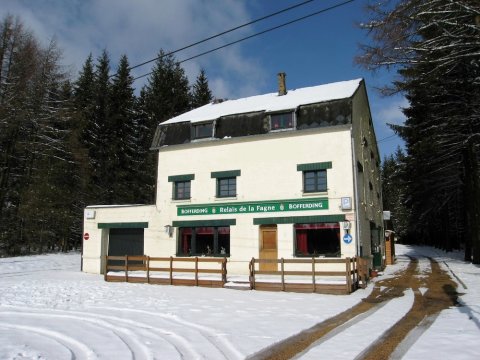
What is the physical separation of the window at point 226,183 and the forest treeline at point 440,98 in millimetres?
8937

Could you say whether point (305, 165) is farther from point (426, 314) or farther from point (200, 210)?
point (426, 314)

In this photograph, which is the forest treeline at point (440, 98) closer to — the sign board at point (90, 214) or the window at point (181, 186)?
the window at point (181, 186)

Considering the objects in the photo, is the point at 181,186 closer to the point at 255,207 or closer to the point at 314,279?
the point at 255,207

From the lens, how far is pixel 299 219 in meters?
18.9

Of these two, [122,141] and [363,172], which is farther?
[122,141]

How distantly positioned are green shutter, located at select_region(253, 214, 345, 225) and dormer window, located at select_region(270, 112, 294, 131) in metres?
4.33

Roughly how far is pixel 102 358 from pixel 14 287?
1120cm

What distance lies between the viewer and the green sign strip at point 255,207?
61.6 ft

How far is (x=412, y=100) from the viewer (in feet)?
102

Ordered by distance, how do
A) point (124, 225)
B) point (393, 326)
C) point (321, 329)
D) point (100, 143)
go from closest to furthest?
point (321, 329) → point (393, 326) → point (124, 225) → point (100, 143)

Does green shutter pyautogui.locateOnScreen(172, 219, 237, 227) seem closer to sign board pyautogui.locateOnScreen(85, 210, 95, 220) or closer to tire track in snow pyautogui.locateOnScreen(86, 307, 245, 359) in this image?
sign board pyautogui.locateOnScreen(85, 210, 95, 220)

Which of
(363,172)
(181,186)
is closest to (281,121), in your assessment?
(363,172)

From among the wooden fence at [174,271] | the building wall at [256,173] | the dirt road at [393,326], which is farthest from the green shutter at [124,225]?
the dirt road at [393,326]

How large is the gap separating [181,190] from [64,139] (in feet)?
52.1
